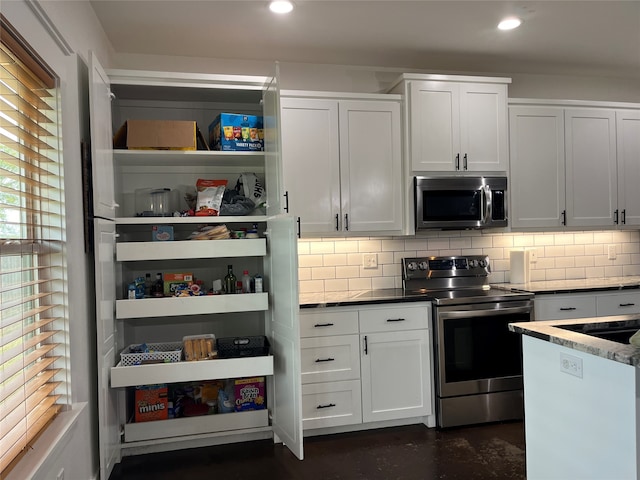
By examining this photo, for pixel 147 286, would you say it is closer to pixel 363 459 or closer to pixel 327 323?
pixel 327 323

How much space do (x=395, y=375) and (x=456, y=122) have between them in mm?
1817

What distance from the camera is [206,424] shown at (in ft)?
10.2

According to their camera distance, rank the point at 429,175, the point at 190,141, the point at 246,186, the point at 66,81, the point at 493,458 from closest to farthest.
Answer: the point at 66,81 < the point at 493,458 < the point at 190,141 < the point at 246,186 < the point at 429,175

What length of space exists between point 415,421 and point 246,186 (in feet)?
6.42

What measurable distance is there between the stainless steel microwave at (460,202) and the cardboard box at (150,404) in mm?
2036

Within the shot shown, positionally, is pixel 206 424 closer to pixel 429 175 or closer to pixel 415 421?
pixel 415 421

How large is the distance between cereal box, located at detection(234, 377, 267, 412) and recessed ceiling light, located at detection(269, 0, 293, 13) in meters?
2.23

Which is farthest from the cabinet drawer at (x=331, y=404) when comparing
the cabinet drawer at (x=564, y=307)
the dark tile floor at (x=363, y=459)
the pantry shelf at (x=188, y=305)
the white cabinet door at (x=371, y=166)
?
the cabinet drawer at (x=564, y=307)

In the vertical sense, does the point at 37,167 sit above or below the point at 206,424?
above

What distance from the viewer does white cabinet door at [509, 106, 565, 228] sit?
12.4ft

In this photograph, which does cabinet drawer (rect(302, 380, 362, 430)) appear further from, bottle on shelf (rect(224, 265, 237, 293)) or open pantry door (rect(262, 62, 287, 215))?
open pantry door (rect(262, 62, 287, 215))

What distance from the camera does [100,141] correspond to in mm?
2598

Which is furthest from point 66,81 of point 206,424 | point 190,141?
point 206,424

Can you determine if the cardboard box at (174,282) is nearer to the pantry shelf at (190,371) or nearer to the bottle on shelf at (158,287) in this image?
the bottle on shelf at (158,287)
